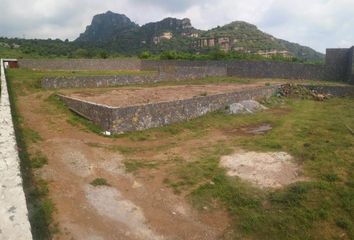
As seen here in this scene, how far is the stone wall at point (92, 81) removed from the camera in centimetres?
1948

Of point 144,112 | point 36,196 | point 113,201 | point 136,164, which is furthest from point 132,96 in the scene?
point 36,196

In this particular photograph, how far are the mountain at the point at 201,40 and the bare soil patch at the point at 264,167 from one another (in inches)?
2454

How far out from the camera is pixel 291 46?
103250mm

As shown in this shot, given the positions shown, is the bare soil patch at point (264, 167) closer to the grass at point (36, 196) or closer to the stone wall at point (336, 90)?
the grass at point (36, 196)

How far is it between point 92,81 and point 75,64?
10.5m

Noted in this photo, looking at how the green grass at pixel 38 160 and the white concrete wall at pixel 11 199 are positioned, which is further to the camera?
the green grass at pixel 38 160

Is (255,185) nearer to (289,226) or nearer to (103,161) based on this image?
(289,226)

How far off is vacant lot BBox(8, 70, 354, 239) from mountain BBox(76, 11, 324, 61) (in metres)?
60.6

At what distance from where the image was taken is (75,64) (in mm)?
30562

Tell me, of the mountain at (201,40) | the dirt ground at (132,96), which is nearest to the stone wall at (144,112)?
the dirt ground at (132,96)

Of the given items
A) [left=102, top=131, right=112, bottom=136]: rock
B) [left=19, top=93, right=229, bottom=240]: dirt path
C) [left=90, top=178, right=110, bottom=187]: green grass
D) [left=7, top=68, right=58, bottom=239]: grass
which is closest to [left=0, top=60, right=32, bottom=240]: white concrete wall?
[left=7, top=68, right=58, bottom=239]: grass

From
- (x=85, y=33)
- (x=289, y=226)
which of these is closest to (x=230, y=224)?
(x=289, y=226)

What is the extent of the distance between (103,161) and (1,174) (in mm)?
4164

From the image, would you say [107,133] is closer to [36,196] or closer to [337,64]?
[36,196]
